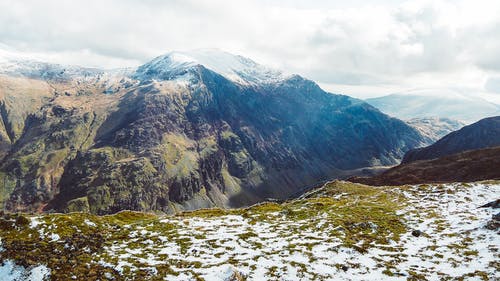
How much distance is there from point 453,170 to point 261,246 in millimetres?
115144

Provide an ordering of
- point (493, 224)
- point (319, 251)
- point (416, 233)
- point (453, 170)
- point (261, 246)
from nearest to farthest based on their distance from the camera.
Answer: point (319, 251) → point (261, 246) → point (493, 224) → point (416, 233) → point (453, 170)

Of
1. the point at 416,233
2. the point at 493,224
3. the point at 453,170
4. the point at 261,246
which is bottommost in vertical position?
the point at 453,170

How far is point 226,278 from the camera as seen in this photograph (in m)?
23.4

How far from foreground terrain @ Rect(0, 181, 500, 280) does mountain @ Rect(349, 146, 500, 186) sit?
79.3 metres

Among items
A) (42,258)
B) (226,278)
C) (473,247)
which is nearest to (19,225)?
(42,258)

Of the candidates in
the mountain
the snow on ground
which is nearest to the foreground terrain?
the snow on ground

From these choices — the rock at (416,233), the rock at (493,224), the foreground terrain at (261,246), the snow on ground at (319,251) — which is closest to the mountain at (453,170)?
the foreground terrain at (261,246)

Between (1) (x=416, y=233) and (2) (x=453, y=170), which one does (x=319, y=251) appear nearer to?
(1) (x=416, y=233)

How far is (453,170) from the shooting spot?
12206 cm

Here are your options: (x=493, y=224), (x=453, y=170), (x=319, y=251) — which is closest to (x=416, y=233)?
(x=493, y=224)

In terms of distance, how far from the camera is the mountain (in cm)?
11018

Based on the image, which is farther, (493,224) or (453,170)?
(453,170)

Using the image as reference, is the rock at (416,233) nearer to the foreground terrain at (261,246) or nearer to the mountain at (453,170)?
the foreground terrain at (261,246)

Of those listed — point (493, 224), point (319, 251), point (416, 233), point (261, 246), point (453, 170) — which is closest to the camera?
point (319, 251)
